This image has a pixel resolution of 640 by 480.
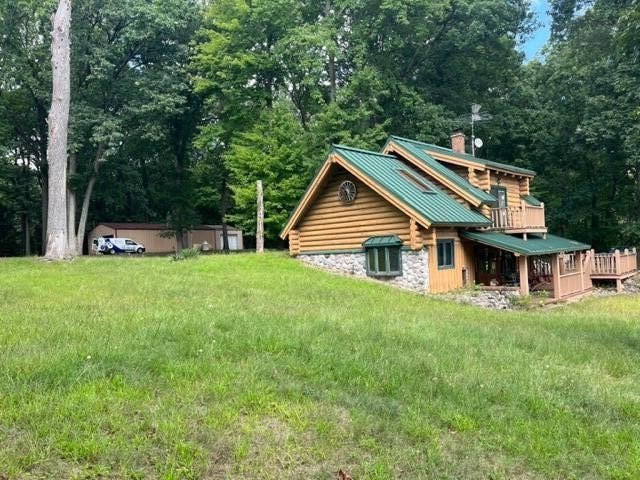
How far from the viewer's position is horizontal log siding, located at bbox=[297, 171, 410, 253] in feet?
66.3

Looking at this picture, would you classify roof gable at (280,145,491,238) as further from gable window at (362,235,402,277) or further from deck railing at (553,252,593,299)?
deck railing at (553,252,593,299)

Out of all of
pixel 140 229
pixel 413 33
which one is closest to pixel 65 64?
pixel 413 33

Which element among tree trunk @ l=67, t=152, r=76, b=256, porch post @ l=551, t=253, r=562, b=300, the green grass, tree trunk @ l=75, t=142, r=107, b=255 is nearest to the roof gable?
porch post @ l=551, t=253, r=562, b=300

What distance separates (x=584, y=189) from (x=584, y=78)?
703 cm

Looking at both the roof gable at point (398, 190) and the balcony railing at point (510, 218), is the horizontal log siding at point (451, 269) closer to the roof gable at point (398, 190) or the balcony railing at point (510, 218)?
the roof gable at point (398, 190)

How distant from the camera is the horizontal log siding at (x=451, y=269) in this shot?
1925 centimetres

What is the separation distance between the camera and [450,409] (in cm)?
623

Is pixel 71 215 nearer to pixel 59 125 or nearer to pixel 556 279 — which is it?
pixel 59 125

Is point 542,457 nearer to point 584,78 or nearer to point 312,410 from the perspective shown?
point 312,410

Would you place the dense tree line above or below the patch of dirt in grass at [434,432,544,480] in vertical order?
above

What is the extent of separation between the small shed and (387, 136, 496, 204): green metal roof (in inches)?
1114

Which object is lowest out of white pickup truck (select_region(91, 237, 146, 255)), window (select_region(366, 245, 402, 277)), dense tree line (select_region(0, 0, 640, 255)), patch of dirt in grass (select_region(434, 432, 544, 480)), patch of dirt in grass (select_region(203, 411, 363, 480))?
patch of dirt in grass (select_region(434, 432, 544, 480))

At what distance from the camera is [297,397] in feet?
20.0

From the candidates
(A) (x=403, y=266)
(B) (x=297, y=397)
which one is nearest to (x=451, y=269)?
(A) (x=403, y=266)
